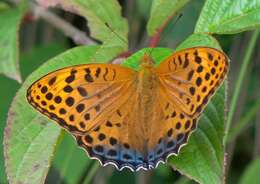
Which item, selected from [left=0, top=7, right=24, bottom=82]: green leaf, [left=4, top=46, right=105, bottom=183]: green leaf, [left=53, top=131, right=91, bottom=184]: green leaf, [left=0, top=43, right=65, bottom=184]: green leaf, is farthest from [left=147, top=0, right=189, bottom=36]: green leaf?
[left=0, top=43, right=65, bottom=184]: green leaf

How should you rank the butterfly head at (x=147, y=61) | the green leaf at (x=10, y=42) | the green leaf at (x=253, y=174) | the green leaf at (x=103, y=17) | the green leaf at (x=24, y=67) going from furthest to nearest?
the green leaf at (x=24, y=67) < the green leaf at (x=253, y=174) < the green leaf at (x=10, y=42) < the green leaf at (x=103, y=17) < the butterfly head at (x=147, y=61)

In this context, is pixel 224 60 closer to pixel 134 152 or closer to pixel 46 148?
pixel 134 152

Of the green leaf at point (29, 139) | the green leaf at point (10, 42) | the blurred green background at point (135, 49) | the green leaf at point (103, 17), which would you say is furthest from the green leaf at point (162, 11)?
the blurred green background at point (135, 49)

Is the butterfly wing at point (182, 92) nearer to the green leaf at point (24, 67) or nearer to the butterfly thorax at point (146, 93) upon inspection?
the butterfly thorax at point (146, 93)

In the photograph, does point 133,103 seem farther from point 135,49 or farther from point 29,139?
point 135,49

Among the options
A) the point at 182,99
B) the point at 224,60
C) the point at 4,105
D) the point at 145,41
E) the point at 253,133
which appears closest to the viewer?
the point at 224,60

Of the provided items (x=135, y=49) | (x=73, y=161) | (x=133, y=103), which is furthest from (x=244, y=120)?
(x=133, y=103)

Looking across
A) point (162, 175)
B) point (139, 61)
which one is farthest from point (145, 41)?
point (139, 61)
